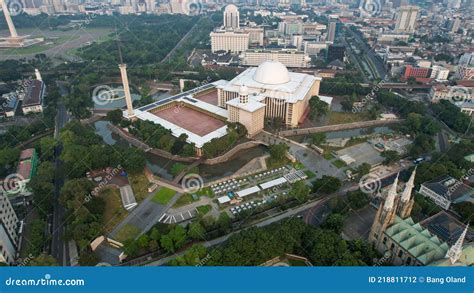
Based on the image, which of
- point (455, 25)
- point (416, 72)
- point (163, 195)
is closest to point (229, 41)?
point (416, 72)

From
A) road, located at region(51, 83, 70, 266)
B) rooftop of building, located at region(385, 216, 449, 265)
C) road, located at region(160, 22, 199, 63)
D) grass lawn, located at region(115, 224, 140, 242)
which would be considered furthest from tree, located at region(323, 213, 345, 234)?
road, located at region(160, 22, 199, 63)

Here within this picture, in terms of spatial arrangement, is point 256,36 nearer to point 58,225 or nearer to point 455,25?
point 455,25

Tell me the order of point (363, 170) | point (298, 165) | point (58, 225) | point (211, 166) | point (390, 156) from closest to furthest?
point (58, 225) → point (363, 170) → point (390, 156) → point (298, 165) → point (211, 166)

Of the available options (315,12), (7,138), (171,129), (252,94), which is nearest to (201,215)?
(171,129)

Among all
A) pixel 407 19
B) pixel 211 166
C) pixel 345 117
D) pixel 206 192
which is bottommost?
pixel 211 166

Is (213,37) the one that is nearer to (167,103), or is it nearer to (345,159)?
(167,103)

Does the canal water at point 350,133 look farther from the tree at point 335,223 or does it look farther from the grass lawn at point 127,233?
the grass lawn at point 127,233

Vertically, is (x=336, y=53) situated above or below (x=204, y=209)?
above

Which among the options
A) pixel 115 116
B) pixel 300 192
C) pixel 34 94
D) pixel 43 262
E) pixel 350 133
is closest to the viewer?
pixel 43 262
